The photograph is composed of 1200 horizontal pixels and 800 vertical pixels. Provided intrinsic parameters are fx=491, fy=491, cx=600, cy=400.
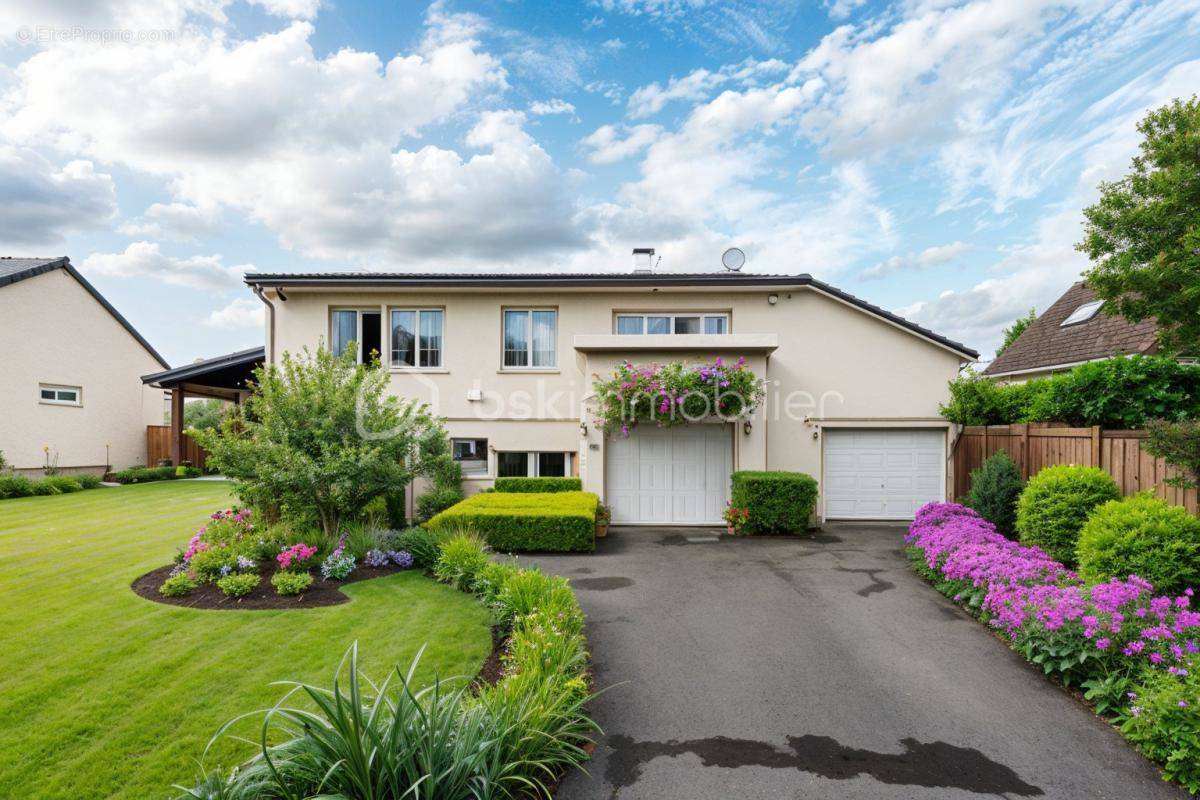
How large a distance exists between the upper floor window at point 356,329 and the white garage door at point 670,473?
663 cm

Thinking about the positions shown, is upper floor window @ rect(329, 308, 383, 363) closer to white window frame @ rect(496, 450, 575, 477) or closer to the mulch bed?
white window frame @ rect(496, 450, 575, 477)

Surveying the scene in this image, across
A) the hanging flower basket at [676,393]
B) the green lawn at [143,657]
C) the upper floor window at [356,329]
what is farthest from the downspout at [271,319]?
the hanging flower basket at [676,393]

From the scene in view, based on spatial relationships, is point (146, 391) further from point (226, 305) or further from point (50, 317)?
point (226, 305)

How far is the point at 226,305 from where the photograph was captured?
14.6m

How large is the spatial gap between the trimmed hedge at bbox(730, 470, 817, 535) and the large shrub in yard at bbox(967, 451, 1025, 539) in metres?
2.82

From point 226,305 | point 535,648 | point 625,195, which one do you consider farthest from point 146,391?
point 535,648

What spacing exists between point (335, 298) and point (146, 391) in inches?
599

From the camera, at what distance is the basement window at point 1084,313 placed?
51.8 ft

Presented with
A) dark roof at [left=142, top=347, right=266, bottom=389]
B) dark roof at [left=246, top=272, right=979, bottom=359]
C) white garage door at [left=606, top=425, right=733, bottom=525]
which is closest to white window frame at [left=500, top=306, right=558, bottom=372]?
dark roof at [left=246, top=272, right=979, bottom=359]

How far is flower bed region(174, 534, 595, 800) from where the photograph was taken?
260cm

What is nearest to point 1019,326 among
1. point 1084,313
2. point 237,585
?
point 1084,313

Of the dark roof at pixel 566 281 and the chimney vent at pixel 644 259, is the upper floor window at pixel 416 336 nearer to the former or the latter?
the dark roof at pixel 566 281

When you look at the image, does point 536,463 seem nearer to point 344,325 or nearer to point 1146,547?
point 344,325

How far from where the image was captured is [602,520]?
10.4 m
